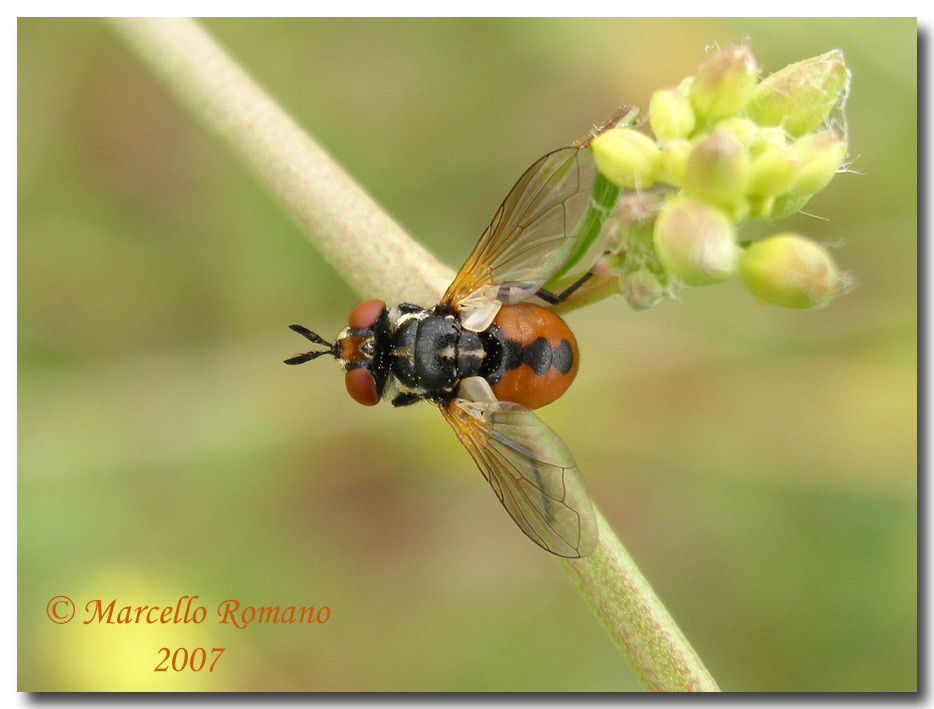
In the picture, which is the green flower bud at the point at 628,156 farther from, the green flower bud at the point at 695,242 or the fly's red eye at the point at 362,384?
the fly's red eye at the point at 362,384

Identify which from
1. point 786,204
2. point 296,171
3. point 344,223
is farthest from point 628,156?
point 296,171

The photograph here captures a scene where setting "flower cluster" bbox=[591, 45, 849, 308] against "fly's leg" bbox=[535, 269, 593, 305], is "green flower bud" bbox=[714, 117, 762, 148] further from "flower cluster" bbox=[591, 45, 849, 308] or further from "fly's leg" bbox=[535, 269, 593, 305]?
"fly's leg" bbox=[535, 269, 593, 305]

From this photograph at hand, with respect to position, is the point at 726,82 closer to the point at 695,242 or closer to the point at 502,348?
the point at 695,242

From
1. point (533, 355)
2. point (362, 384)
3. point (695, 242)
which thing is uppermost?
point (695, 242)

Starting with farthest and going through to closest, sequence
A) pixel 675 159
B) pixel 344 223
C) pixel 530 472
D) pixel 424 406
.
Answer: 1. pixel 424 406
2. pixel 530 472
3. pixel 344 223
4. pixel 675 159

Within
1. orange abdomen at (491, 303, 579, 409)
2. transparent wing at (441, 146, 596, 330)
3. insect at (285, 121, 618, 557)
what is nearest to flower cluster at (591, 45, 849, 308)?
transparent wing at (441, 146, 596, 330)

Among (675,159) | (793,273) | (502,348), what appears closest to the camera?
(793,273)

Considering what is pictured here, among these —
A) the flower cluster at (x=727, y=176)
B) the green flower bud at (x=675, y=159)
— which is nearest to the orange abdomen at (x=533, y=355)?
the flower cluster at (x=727, y=176)
